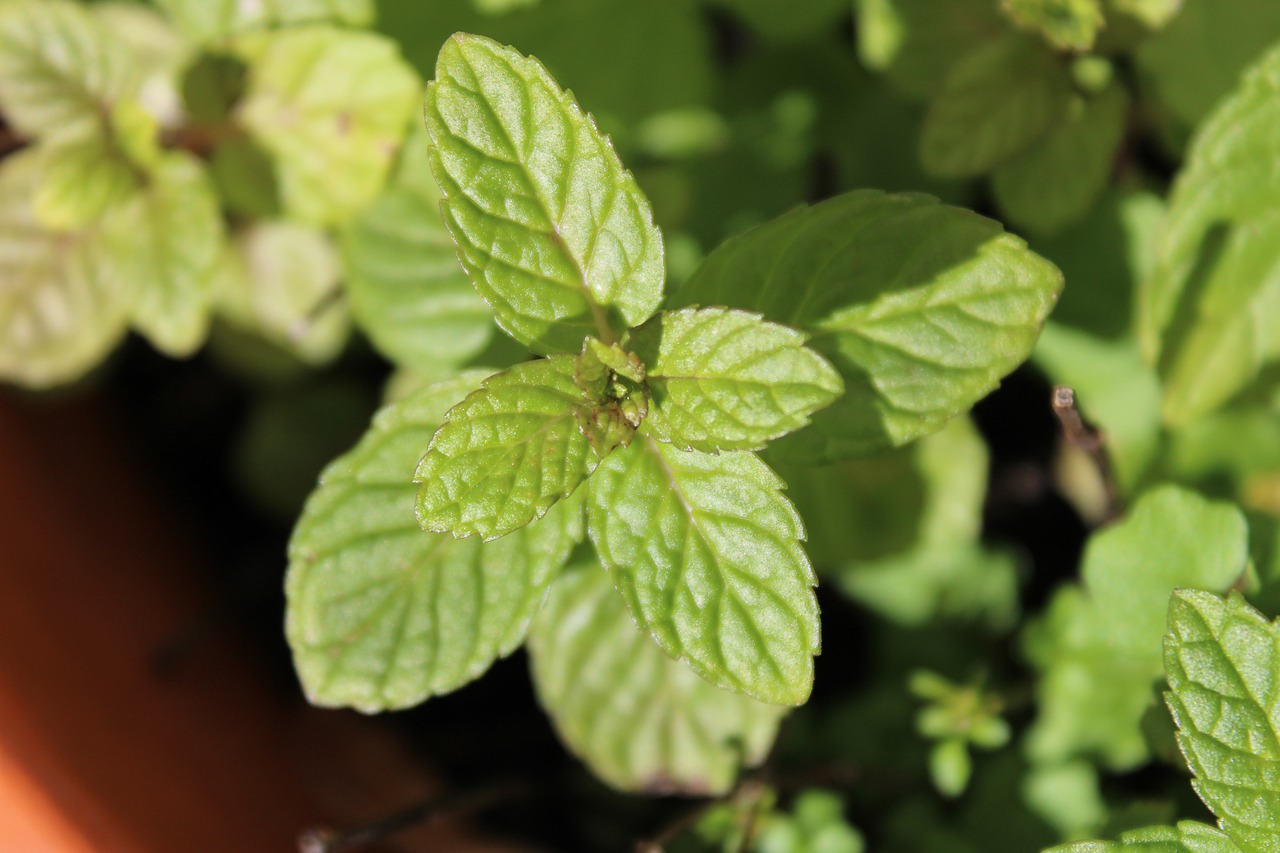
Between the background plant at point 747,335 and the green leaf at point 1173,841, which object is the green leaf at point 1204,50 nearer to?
the background plant at point 747,335

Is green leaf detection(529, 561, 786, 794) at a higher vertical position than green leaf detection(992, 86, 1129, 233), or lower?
lower

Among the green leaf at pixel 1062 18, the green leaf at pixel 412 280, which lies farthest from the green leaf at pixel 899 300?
the green leaf at pixel 412 280

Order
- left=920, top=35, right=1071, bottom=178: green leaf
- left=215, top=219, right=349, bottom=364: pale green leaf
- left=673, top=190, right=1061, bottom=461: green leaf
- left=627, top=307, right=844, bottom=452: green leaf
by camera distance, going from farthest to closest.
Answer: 1. left=215, top=219, right=349, bottom=364: pale green leaf
2. left=920, top=35, right=1071, bottom=178: green leaf
3. left=673, top=190, right=1061, bottom=461: green leaf
4. left=627, top=307, right=844, bottom=452: green leaf

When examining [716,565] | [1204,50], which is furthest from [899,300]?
[1204,50]

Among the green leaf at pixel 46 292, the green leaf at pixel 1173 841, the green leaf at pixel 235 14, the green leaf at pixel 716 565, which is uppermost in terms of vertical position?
the green leaf at pixel 235 14

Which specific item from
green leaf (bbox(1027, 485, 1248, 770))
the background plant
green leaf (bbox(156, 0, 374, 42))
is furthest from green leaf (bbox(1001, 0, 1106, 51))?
green leaf (bbox(156, 0, 374, 42))

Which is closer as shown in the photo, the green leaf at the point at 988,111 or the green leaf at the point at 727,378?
the green leaf at the point at 727,378

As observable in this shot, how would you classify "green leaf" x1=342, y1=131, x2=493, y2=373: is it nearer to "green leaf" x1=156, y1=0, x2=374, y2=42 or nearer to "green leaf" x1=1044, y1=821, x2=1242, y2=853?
"green leaf" x1=156, y1=0, x2=374, y2=42

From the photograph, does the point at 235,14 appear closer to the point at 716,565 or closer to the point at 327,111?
the point at 327,111

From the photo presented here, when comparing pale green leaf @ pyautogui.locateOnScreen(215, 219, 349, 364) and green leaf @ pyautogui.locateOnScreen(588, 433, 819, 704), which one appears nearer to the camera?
green leaf @ pyautogui.locateOnScreen(588, 433, 819, 704)
